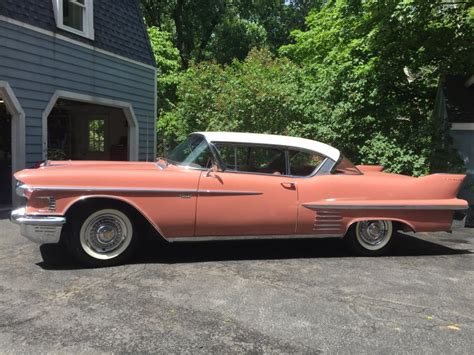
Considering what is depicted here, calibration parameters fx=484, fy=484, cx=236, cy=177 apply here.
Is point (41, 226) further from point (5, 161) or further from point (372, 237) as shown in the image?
point (5, 161)

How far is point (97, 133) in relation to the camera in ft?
53.5

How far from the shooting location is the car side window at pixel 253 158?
5.64m

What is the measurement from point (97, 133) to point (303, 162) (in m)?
11.9

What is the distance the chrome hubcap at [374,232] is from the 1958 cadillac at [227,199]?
1 centimetres

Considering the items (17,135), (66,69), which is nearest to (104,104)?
(66,69)

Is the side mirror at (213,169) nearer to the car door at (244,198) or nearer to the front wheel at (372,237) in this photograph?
the car door at (244,198)

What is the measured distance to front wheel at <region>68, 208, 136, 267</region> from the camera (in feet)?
16.7

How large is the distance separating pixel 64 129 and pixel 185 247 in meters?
11.5

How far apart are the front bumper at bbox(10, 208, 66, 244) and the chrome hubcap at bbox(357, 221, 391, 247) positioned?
3.49 metres

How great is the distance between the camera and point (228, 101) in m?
11.6

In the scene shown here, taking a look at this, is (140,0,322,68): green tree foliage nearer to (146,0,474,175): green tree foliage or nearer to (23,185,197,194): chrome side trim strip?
(146,0,474,175): green tree foliage

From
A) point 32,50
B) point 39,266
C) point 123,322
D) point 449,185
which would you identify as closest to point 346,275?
point 449,185

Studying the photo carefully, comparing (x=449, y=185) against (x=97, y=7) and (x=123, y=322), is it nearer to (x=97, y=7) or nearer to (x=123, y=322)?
(x=123, y=322)

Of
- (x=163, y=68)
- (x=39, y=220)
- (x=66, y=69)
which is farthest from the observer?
(x=163, y=68)
